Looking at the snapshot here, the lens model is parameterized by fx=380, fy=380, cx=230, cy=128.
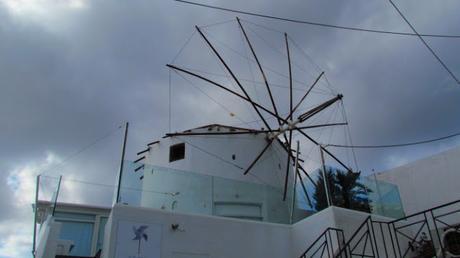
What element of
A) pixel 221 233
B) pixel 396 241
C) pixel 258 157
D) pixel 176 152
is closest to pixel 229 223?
pixel 221 233

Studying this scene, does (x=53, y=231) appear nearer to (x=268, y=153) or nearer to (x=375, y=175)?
(x=268, y=153)

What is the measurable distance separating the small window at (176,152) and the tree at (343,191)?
6457mm

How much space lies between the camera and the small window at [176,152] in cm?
1723

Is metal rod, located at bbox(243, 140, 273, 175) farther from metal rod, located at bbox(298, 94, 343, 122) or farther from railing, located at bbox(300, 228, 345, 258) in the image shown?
railing, located at bbox(300, 228, 345, 258)

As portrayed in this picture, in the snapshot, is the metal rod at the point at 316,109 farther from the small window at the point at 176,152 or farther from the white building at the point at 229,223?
the small window at the point at 176,152

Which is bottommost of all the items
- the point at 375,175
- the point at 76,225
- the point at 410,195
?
the point at 76,225

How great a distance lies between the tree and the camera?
13.0 meters

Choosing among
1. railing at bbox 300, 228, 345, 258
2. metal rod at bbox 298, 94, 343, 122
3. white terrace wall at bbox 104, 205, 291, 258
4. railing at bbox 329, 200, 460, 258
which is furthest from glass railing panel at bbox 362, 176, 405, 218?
metal rod at bbox 298, 94, 343, 122

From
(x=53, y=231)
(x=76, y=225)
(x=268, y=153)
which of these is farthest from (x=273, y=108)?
(x=53, y=231)

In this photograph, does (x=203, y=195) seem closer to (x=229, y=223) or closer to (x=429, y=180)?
(x=229, y=223)

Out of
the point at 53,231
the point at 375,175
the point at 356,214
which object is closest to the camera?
the point at 53,231

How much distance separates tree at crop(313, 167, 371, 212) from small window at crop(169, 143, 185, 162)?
646cm

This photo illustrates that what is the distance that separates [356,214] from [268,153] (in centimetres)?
679

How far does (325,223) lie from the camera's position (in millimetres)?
10961
